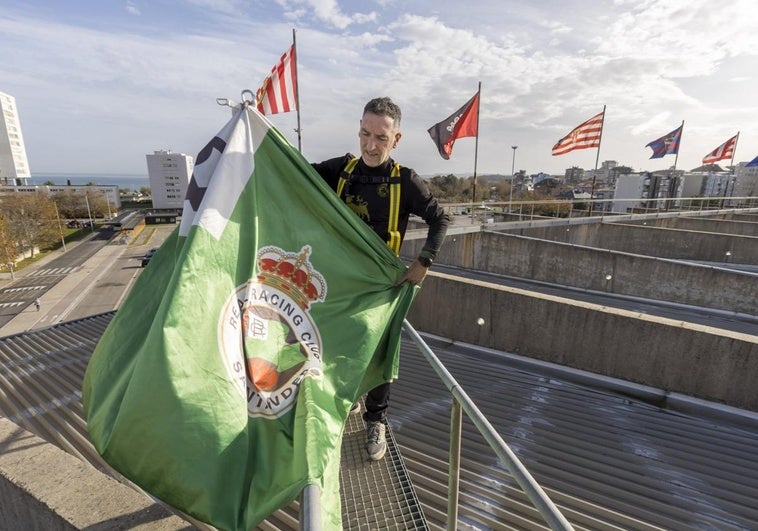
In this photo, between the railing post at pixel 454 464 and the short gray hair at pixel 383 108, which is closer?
the railing post at pixel 454 464

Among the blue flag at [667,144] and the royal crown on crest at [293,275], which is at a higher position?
the blue flag at [667,144]

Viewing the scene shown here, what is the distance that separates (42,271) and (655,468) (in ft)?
174

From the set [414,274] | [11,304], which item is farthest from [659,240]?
[11,304]

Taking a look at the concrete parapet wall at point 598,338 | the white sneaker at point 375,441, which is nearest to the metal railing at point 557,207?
the concrete parapet wall at point 598,338

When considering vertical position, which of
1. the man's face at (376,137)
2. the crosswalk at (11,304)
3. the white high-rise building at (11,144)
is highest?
the white high-rise building at (11,144)

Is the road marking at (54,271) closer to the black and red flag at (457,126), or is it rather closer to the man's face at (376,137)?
the black and red flag at (457,126)

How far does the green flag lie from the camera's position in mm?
1498

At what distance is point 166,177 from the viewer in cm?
8969

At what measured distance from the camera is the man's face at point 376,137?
2521mm

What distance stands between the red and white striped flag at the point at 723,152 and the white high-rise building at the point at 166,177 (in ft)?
310

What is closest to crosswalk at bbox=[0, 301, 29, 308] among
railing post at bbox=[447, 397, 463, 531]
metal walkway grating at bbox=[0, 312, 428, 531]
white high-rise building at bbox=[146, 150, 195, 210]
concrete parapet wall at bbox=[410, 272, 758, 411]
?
metal walkway grating at bbox=[0, 312, 428, 531]

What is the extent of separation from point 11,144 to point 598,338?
510 ft

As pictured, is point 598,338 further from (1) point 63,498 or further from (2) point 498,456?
(1) point 63,498

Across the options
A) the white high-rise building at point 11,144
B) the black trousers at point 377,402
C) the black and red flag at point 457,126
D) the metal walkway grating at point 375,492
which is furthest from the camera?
the white high-rise building at point 11,144
